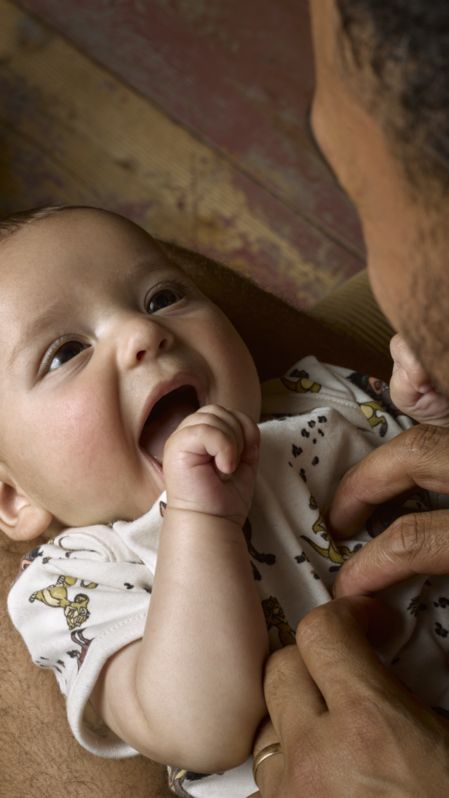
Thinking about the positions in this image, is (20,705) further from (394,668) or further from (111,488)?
(394,668)

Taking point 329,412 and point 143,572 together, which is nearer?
point 143,572

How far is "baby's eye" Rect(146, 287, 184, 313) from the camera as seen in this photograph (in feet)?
3.89

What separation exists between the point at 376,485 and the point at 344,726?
0.96 ft

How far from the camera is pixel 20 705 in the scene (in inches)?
44.7

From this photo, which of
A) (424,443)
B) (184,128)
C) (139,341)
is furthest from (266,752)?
(184,128)

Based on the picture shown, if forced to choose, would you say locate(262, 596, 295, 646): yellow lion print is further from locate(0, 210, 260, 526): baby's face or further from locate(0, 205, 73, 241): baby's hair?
locate(0, 205, 73, 241): baby's hair

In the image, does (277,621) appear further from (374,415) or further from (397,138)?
(397,138)

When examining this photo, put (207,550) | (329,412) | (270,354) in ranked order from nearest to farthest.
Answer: (207,550), (329,412), (270,354)

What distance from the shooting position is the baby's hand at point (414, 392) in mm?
992

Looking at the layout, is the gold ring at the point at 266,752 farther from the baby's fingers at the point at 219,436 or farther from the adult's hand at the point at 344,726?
the baby's fingers at the point at 219,436

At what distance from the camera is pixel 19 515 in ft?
3.95

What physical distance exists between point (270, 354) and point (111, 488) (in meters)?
0.45

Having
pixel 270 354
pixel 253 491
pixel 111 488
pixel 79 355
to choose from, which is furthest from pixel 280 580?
pixel 270 354

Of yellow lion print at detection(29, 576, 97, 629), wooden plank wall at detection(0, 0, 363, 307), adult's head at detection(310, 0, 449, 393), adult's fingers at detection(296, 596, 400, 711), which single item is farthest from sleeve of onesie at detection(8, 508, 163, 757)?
wooden plank wall at detection(0, 0, 363, 307)
